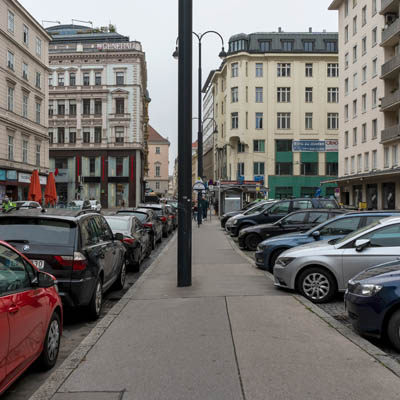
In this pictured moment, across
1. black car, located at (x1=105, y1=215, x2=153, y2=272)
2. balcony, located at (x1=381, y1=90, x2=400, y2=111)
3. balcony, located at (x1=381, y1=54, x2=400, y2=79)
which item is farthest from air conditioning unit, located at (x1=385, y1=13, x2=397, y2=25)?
black car, located at (x1=105, y1=215, x2=153, y2=272)

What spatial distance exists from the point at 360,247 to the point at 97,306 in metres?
4.05

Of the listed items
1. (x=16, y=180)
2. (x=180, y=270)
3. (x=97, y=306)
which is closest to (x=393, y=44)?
(x=16, y=180)

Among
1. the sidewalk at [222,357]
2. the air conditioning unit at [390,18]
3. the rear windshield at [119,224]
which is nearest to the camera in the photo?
the sidewalk at [222,357]

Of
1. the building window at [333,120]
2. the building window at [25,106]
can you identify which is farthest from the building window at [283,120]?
the building window at [25,106]

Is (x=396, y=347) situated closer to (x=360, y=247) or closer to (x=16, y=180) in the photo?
(x=360, y=247)

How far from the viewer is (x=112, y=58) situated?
213 feet

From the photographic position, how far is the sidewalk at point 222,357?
13.7 feet

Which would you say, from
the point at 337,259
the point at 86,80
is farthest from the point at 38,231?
the point at 86,80

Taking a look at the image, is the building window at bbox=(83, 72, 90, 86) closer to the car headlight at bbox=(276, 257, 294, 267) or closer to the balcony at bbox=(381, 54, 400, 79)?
the balcony at bbox=(381, 54, 400, 79)

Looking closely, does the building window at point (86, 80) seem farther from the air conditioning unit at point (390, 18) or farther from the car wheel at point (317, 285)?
the car wheel at point (317, 285)

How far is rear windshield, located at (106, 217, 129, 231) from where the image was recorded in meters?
12.6

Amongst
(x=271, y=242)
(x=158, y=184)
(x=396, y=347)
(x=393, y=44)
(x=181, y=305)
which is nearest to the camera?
(x=396, y=347)

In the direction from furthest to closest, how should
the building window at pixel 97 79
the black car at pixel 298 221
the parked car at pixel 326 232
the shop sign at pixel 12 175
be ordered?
the building window at pixel 97 79, the shop sign at pixel 12 175, the black car at pixel 298 221, the parked car at pixel 326 232

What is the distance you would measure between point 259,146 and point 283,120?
4652 millimetres
